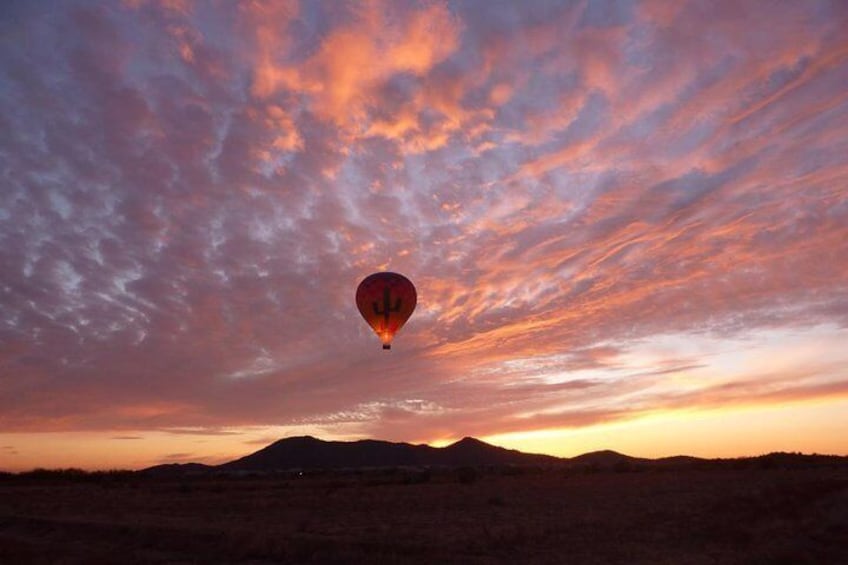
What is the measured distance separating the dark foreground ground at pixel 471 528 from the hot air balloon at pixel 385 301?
9174mm

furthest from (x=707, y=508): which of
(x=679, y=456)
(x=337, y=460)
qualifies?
(x=337, y=460)

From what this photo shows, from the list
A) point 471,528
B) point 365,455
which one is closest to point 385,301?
point 471,528

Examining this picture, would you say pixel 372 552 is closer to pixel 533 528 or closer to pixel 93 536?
pixel 533 528

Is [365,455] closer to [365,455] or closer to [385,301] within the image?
[365,455]

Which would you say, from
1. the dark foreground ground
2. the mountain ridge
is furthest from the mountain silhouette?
the dark foreground ground

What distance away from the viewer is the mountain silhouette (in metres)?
178

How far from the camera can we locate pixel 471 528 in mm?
24734

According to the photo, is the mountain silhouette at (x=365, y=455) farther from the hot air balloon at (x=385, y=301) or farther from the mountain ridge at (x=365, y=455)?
the hot air balloon at (x=385, y=301)

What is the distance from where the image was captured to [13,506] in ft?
120

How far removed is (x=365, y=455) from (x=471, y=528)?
555 ft

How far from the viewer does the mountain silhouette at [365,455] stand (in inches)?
7018

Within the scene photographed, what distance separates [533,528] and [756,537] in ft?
23.9

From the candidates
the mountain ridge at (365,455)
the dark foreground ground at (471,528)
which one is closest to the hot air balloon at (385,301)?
the dark foreground ground at (471,528)

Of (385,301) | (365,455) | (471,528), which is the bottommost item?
(471,528)
